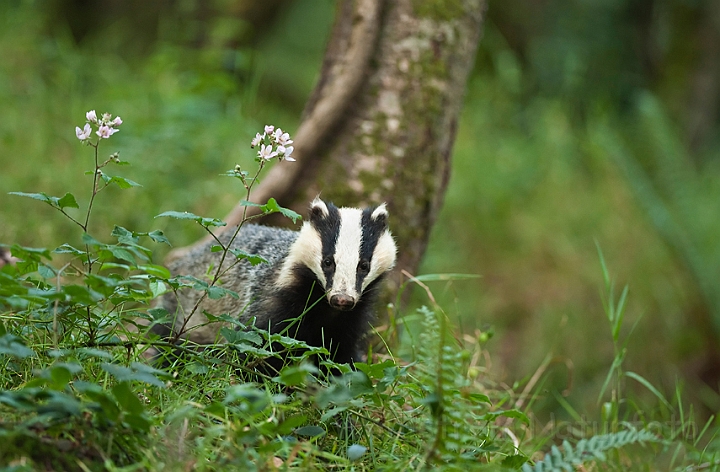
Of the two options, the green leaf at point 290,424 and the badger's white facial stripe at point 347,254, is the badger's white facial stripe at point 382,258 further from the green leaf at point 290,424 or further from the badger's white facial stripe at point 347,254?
the green leaf at point 290,424

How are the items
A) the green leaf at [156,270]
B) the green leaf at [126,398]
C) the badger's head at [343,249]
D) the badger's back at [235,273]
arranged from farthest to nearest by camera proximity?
the badger's back at [235,273], the badger's head at [343,249], the green leaf at [156,270], the green leaf at [126,398]

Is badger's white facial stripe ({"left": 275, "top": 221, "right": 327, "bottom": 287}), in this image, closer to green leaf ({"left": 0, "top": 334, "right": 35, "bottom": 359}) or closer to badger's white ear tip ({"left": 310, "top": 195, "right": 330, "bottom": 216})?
badger's white ear tip ({"left": 310, "top": 195, "right": 330, "bottom": 216})

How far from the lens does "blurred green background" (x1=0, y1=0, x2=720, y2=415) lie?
581 centimetres

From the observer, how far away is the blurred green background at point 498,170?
19.1 ft

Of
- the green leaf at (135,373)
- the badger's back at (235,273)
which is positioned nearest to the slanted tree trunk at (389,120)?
the badger's back at (235,273)

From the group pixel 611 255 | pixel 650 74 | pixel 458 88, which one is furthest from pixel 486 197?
pixel 650 74

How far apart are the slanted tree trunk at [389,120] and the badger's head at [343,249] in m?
0.86

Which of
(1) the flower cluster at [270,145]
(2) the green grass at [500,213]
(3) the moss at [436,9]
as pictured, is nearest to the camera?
(1) the flower cluster at [270,145]

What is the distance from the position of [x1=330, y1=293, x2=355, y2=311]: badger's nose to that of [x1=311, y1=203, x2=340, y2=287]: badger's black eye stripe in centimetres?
14

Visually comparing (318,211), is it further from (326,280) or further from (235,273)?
(235,273)

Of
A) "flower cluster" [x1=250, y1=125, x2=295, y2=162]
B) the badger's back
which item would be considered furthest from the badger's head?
"flower cluster" [x1=250, y1=125, x2=295, y2=162]

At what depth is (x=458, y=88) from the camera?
4551 mm

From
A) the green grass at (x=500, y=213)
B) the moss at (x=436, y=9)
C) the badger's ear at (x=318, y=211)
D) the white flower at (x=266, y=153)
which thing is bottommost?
the green grass at (x=500, y=213)

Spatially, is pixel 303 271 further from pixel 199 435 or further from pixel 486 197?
pixel 486 197
